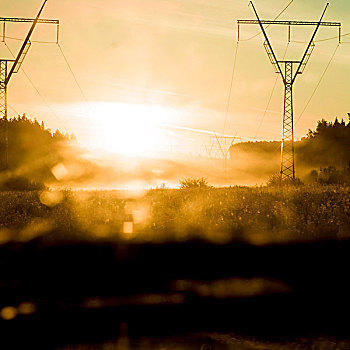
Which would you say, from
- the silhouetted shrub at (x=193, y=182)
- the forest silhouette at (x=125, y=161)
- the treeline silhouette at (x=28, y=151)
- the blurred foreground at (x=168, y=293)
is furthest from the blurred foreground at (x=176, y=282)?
the treeline silhouette at (x=28, y=151)

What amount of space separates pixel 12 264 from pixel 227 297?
462 centimetres

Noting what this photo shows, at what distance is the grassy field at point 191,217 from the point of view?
11867 mm

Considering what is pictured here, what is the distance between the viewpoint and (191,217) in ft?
47.4

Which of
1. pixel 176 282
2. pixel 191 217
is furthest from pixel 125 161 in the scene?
pixel 176 282

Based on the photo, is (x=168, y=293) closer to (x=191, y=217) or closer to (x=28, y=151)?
(x=191, y=217)

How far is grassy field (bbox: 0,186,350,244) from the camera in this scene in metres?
11.9

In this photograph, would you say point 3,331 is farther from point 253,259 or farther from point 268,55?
point 268,55

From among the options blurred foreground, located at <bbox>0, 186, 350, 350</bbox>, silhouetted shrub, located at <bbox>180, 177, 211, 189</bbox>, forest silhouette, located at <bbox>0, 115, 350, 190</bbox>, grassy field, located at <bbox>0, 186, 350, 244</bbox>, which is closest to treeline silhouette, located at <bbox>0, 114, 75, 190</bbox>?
forest silhouette, located at <bbox>0, 115, 350, 190</bbox>

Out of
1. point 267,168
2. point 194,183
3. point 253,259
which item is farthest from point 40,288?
point 267,168

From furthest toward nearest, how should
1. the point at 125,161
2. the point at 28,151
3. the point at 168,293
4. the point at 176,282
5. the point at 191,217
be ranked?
the point at 125,161 < the point at 28,151 < the point at 191,217 < the point at 176,282 < the point at 168,293

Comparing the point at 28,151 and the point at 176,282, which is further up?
the point at 28,151

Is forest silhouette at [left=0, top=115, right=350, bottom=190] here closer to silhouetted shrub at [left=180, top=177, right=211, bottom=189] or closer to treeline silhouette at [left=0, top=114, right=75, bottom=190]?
treeline silhouette at [left=0, top=114, right=75, bottom=190]

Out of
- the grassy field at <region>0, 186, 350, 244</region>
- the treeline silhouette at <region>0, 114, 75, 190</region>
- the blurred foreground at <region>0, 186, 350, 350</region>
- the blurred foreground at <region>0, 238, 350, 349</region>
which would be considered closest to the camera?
the blurred foreground at <region>0, 186, 350, 350</region>

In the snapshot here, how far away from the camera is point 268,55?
35.8m
